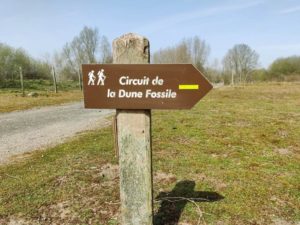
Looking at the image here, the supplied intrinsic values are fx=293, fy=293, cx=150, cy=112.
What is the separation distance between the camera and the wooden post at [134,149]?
246 centimetres

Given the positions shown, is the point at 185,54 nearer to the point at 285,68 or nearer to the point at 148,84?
the point at 285,68

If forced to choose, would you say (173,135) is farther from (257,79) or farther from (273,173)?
(257,79)

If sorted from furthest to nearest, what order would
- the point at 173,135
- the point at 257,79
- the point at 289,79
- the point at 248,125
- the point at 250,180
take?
the point at 257,79
the point at 289,79
the point at 248,125
the point at 173,135
the point at 250,180

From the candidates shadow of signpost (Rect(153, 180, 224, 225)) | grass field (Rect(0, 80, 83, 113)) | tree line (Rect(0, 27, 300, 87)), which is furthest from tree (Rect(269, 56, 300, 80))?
shadow of signpost (Rect(153, 180, 224, 225))

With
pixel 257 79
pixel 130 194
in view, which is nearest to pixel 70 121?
pixel 130 194

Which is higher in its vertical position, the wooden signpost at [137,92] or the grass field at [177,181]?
the wooden signpost at [137,92]

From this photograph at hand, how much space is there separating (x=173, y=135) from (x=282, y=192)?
12.0 feet

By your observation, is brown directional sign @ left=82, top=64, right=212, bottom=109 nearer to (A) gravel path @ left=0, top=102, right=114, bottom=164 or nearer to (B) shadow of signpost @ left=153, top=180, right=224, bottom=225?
(B) shadow of signpost @ left=153, top=180, right=224, bottom=225

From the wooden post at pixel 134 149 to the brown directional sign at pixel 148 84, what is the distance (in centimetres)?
9

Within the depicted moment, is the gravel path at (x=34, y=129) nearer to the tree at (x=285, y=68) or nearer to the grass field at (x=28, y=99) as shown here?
the grass field at (x=28, y=99)

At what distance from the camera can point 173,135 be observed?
291 inches

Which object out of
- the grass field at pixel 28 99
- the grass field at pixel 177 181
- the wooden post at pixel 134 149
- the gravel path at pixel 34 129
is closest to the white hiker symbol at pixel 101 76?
the wooden post at pixel 134 149

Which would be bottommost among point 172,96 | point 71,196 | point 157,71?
point 71,196

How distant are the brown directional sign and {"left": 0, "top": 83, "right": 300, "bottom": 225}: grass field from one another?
5.11 ft
